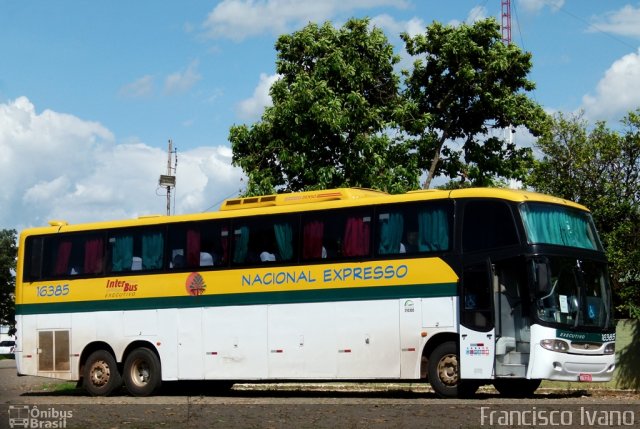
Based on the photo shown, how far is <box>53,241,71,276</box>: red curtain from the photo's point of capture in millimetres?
24500

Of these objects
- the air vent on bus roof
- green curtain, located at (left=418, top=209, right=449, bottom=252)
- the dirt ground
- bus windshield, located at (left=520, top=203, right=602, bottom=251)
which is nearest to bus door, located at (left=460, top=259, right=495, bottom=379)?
green curtain, located at (left=418, top=209, right=449, bottom=252)

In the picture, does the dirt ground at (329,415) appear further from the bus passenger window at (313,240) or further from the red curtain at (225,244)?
the red curtain at (225,244)

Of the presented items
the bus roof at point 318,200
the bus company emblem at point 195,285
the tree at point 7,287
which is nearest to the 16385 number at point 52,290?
the bus roof at point 318,200

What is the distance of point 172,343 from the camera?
75.2 feet

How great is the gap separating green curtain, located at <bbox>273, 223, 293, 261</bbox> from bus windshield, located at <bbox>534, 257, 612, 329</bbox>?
5.15 meters

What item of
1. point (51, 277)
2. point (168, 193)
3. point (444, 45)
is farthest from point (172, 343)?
point (168, 193)

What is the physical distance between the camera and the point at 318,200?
21531 millimetres

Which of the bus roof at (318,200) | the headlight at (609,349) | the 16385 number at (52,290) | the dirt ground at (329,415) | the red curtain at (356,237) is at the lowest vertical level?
the dirt ground at (329,415)

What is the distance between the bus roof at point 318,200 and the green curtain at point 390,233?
0.38 metres

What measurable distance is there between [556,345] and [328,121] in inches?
548

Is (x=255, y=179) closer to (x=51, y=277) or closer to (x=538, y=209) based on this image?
(x=51, y=277)

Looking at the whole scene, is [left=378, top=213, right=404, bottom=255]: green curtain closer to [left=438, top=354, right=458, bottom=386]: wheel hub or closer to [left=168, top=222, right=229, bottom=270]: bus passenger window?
[left=438, top=354, right=458, bottom=386]: wheel hub

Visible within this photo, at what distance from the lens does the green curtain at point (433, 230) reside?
19516 millimetres

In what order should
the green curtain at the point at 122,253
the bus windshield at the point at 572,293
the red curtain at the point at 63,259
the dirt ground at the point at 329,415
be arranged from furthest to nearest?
the red curtain at the point at 63,259 < the green curtain at the point at 122,253 < the bus windshield at the point at 572,293 < the dirt ground at the point at 329,415
